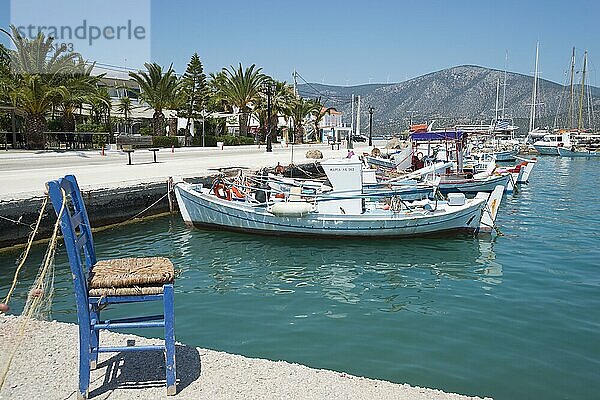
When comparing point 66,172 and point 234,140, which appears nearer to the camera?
point 66,172

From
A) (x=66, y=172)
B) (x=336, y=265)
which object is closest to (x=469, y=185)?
(x=336, y=265)

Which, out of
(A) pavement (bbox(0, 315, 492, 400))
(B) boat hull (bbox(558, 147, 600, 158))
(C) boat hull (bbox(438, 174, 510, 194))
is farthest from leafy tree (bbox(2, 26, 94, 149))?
(B) boat hull (bbox(558, 147, 600, 158))

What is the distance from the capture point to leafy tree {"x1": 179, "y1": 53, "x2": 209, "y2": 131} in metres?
53.6

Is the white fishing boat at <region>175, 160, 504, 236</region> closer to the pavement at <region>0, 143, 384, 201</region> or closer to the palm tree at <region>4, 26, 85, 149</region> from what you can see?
the pavement at <region>0, 143, 384, 201</region>

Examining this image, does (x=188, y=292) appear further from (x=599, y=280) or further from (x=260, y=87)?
(x=260, y=87)

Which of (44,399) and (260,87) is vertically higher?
(260,87)

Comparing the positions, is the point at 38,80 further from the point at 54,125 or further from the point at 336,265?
the point at 336,265

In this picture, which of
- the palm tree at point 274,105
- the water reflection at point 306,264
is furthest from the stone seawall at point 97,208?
the palm tree at point 274,105

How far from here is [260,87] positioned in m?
A: 58.8

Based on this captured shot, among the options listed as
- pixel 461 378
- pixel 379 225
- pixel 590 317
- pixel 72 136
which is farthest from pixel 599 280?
pixel 72 136

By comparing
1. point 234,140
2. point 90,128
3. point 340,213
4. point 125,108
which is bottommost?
point 340,213

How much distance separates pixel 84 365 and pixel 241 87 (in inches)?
2111

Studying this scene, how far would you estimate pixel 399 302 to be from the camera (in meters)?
9.98

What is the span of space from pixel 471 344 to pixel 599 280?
559cm
